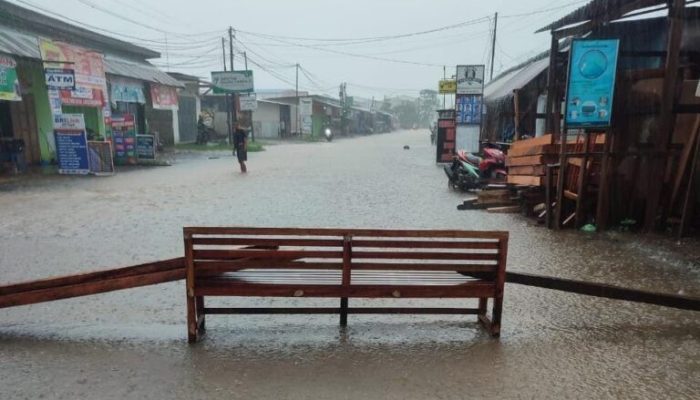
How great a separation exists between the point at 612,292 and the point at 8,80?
48.9 ft

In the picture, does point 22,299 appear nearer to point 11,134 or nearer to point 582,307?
point 582,307

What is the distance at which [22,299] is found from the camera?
3.52 m

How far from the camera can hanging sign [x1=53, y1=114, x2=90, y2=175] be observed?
13.4 meters

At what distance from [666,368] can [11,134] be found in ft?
59.0

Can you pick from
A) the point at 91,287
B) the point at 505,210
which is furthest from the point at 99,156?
the point at 91,287

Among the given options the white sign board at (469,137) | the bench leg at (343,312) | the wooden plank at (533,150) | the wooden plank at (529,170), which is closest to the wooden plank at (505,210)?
the wooden plank at (529,170)

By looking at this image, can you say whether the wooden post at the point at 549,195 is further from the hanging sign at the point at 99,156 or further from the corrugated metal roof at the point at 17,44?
the corrugated metal roof at the point at 17,44

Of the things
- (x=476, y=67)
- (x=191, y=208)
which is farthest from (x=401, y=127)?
(x=191, y=208)

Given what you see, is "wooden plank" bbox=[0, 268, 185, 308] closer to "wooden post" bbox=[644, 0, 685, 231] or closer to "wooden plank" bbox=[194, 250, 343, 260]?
"wooden plank" bbox=[194, 250, 343, 260]

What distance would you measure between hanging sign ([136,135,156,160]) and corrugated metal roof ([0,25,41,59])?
4334 mm

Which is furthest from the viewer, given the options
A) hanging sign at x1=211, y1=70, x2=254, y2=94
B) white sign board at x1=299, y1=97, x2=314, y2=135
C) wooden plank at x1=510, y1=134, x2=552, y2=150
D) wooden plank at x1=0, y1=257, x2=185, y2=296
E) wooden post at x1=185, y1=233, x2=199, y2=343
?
white sign board at x1=299, y1=97, x2=314, y2=135

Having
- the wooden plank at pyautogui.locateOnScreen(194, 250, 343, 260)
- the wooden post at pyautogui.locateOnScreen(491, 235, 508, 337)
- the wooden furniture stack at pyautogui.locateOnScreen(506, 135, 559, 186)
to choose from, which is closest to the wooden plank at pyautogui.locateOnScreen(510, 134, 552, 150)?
the wooden furniture stack at pyautogui.locateOnScreen(506, 135, 559, 186)

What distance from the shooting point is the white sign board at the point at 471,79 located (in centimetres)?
1695

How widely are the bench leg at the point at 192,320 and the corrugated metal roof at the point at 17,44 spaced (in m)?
12.6
